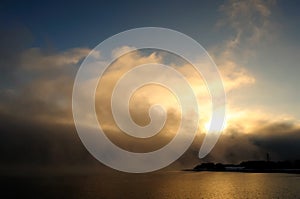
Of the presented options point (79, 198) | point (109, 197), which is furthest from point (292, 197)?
point (79, 198)

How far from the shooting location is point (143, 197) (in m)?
104

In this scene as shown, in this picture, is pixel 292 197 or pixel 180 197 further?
pixel 180 197

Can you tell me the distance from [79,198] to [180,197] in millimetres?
35602

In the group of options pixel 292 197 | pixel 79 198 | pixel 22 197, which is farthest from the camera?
pixel 22 197

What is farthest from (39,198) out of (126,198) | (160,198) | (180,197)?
(180,197)

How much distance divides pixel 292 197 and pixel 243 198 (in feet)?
51.5

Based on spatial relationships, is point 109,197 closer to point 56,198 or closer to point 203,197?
point 56,198

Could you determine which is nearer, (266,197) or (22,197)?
(266,197)

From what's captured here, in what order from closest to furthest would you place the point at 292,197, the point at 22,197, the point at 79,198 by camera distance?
1. the point at 292,197
2. the point at 79,198
3. the point at 22,197

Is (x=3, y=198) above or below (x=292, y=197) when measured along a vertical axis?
below

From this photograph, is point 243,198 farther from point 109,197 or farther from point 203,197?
point 109,197

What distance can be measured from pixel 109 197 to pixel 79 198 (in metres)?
10.3

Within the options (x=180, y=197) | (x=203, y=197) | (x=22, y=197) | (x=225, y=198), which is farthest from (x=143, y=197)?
(x=22, y=197)

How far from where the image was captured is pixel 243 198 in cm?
10188
